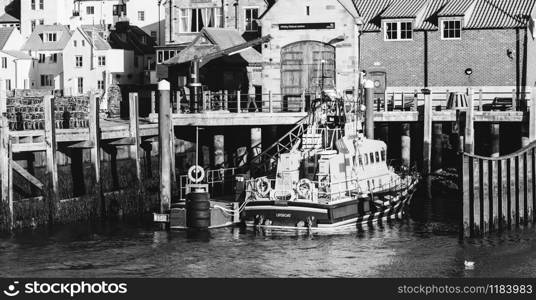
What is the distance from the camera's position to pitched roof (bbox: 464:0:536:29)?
68250mm

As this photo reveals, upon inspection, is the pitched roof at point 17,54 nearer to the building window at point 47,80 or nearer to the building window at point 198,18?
the building window at point 47,80

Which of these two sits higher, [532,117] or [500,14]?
[500,14]

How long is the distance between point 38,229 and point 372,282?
15.3 metres

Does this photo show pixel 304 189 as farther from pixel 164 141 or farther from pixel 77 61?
pixel 77 61

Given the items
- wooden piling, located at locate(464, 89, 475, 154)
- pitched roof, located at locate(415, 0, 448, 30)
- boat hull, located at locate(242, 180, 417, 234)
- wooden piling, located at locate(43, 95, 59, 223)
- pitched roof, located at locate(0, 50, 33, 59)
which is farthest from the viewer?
pitched roof, located at locate(0, 50, 33, 59)

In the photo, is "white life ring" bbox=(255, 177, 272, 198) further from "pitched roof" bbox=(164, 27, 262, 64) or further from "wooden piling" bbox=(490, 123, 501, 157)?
"pitched roof" bbox=(164, 27, 262, 64)

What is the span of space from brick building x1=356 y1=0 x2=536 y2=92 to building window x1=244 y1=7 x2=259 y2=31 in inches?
283

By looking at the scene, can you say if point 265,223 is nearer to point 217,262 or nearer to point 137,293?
point 217,262

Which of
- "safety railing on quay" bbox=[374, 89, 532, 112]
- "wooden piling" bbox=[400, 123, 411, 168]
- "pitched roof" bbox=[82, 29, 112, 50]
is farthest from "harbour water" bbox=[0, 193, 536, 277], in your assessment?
"pitched roof" bbox=[82, 29, 112, 50]

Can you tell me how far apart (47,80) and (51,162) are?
6564 centimetres

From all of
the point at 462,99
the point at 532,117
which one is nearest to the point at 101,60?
the point at 462,99

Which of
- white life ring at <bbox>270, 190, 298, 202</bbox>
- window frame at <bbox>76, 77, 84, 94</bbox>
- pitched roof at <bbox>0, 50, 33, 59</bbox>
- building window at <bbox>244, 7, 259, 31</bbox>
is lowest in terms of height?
white life ring at <bbox>270, 190, 298, 202</bbox>

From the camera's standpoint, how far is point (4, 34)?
11762 cm

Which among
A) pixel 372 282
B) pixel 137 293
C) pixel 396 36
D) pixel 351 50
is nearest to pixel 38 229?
pixel 137 293
